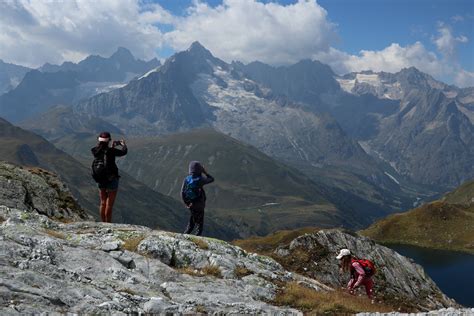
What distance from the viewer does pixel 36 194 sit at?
30.8 metres

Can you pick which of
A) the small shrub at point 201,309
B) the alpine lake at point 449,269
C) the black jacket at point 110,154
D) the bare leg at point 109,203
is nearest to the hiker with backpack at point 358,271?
the small shrub at point 201,309

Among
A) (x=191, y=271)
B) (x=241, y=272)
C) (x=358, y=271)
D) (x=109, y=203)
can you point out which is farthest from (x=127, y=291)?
(x=358, y=271)

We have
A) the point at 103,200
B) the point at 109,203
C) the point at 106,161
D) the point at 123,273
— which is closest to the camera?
the point at 123,273

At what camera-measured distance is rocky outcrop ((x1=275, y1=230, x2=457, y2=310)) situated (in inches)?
1692

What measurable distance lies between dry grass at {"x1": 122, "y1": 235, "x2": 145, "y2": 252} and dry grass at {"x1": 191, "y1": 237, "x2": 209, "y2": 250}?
258cm

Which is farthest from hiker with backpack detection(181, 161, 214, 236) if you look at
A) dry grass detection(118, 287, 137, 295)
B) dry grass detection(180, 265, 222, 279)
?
dry grass detection(118, 287, 137, 295)

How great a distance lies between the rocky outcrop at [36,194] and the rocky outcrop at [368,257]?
68.5ft

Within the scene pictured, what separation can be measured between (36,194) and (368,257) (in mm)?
39164

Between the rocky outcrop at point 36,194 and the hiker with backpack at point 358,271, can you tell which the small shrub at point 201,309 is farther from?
the rocky outcrop at point 36,194

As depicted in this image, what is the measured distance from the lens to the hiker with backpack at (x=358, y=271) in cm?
2202

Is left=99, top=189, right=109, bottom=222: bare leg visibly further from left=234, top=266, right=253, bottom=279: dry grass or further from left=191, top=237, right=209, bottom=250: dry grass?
left=234, top=266, right=253, bottom=279: dry grass

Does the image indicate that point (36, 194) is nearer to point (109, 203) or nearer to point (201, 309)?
point (109, 203)

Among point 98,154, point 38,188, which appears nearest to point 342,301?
point 98,154

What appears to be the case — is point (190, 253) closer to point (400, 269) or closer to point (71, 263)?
point (71, 263)
